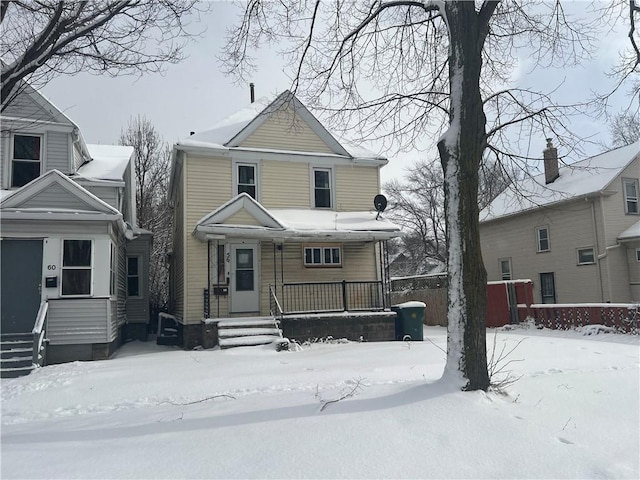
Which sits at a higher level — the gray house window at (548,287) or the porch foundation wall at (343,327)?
the gray house window at (548,287)

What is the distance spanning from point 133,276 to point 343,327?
9304 millimetres

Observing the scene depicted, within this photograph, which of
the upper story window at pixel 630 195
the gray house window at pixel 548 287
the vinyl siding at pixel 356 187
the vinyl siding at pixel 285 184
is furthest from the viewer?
the gray house window at pixel 548 287

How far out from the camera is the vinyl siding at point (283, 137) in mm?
15070

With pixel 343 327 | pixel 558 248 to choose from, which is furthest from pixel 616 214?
pixel 343 327

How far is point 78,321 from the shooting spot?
11.5 metres

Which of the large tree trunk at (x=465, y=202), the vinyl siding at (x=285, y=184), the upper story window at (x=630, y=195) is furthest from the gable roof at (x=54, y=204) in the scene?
the upper story window at (x=630, y=195)

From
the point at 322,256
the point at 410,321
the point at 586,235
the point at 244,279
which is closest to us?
the point at 410,321

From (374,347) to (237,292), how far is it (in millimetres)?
4978

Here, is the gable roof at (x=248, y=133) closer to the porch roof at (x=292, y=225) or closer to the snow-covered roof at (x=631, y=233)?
the porch roof at (x=292, y=225)

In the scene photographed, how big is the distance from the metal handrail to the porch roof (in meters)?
4.03

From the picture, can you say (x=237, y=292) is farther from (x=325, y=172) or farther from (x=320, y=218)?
(x=325, y=172)

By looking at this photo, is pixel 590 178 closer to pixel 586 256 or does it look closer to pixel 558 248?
pixel 558 248

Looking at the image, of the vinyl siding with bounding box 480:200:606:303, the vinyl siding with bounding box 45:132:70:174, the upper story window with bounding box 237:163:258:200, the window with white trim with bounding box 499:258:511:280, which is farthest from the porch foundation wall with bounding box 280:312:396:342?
the window with white trim with bounding box 499:258:511:280

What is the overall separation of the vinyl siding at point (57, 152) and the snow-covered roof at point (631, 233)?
20.6m
